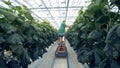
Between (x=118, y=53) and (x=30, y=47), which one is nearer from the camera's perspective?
(x=118, y=53)

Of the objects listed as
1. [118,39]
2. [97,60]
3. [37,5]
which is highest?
[37,5]

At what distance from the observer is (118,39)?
2545 mm

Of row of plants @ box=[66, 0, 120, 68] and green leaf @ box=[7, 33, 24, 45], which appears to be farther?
green leaf @ box=[7, 33, 24, 45]

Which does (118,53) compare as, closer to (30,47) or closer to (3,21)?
(3,21)

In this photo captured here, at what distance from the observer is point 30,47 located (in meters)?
5.78

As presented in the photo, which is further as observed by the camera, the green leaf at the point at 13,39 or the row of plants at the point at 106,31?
the green leaf at the point at 13,39

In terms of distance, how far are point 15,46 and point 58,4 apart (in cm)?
1234

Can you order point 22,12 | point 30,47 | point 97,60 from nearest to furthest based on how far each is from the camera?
point 97,60
point 22,12
point 30,47

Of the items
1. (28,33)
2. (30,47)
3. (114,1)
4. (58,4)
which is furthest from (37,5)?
(114,1)

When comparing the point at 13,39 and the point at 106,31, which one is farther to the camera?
the point at 106,31

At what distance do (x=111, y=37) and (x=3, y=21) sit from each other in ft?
6.19

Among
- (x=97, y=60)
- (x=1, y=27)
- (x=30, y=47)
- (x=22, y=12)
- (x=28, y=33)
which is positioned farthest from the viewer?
(x=30, y=47)

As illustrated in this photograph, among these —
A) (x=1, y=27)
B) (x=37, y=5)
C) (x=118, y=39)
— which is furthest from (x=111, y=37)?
(x=37, y=5)

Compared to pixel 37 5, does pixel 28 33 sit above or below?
below
